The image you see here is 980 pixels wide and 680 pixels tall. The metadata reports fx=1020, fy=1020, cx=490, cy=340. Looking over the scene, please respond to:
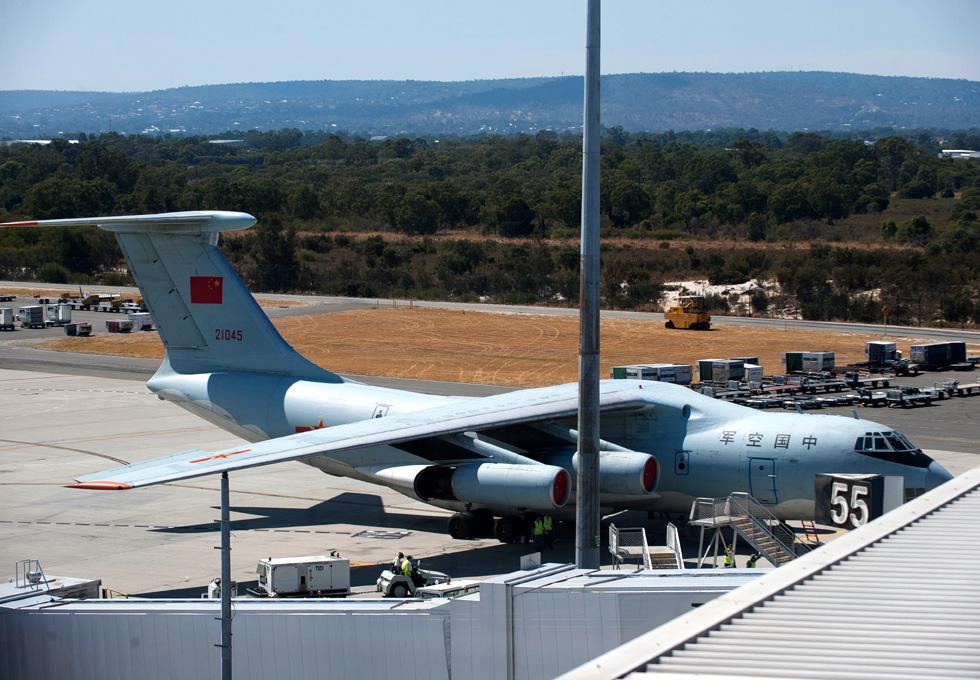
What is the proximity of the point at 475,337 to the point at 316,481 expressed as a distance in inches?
1588

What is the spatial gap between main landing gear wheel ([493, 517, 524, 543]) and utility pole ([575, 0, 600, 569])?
384 inches

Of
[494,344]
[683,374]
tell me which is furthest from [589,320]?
[494,344]

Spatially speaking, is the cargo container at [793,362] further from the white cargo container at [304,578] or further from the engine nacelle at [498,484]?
the white cargo container at [304,578]

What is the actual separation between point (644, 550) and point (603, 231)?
4443 inches

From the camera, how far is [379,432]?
24594mm

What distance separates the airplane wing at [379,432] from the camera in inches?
825

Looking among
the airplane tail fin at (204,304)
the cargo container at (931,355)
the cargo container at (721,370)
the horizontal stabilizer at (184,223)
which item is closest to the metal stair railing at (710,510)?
the airplane tail fin at (204,304)

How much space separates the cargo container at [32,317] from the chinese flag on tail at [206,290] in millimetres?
57093

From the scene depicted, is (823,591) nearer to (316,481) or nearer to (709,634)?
(709,634)

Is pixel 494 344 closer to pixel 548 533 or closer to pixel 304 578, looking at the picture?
pixel 548 533

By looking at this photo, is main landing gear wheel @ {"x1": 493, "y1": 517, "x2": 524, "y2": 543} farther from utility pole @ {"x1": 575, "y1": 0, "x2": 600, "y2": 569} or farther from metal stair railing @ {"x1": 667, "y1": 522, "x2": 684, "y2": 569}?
utility pole @ {"x1": 575, "y1": 0, "x2": 600, "y2": 569}

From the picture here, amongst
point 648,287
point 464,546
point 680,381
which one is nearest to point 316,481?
point 464,546

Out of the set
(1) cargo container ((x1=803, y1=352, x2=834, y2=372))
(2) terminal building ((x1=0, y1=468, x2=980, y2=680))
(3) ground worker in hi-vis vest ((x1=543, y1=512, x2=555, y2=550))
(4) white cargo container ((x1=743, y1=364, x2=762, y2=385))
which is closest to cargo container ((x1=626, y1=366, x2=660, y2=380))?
(4) white cargo container ((x1=743, y1=364, x2=762, y2=385))

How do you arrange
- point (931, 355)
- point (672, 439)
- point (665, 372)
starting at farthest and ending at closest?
point (931, 355) < point (665, 372) < point (672, 439)
